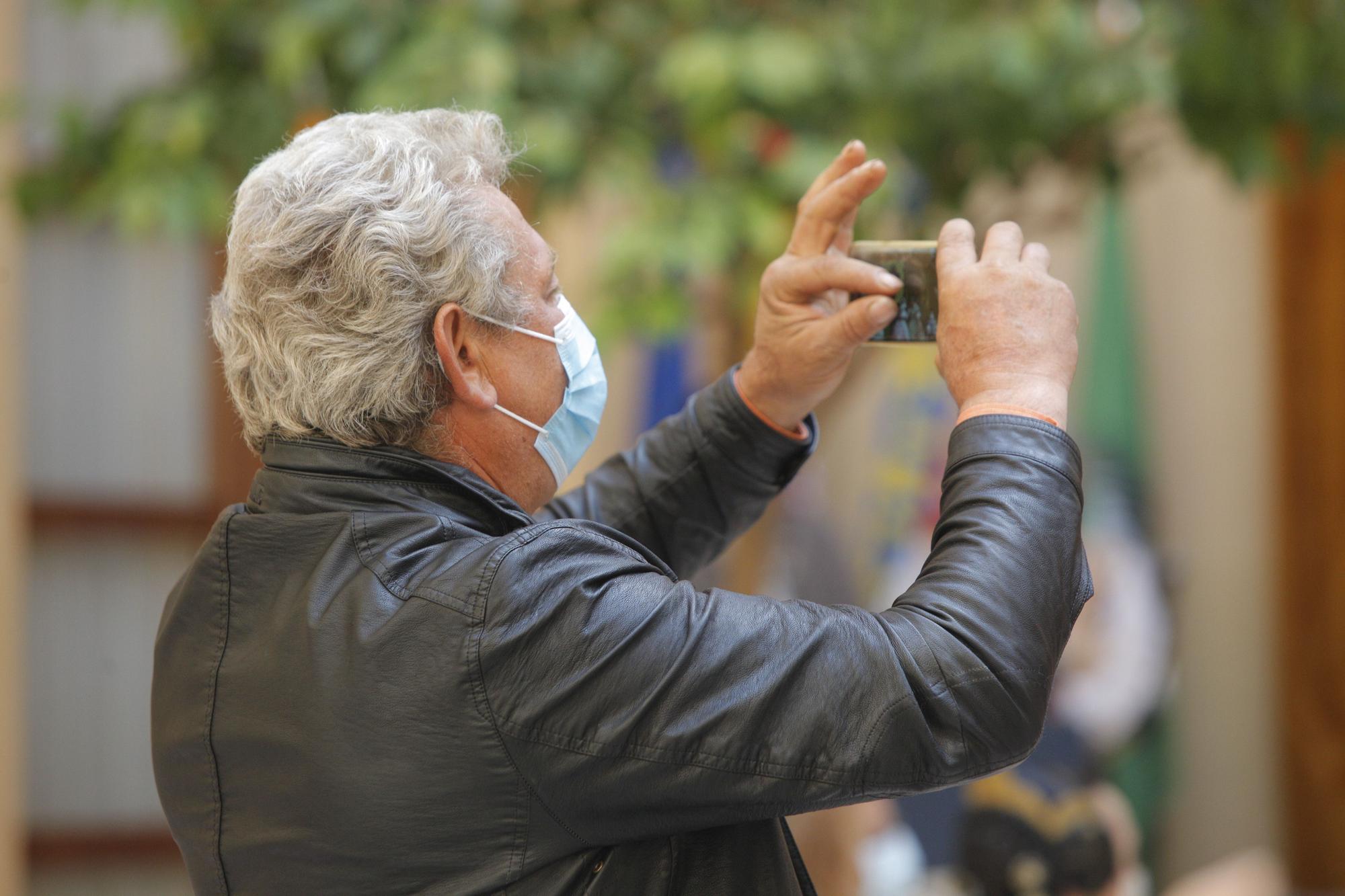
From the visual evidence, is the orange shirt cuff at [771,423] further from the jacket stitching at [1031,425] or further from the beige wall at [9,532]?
the beige wall at [9,532]

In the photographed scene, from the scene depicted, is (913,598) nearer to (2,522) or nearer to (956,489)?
(956,489)

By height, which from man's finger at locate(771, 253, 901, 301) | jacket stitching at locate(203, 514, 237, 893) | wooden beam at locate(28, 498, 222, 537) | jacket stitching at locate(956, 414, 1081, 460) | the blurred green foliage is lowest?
wooden beam at locate(28, 498, 222, 537)

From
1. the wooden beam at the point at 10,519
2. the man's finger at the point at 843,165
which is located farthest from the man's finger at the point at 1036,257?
the wooden beam at the point at 10,519

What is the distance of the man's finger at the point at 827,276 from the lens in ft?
4.64

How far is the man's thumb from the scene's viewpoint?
1.41 meters

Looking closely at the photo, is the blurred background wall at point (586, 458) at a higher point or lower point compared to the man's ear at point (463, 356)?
lower

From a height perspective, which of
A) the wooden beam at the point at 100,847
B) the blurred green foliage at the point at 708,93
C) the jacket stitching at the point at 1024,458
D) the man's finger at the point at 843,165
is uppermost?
the blurred green foliage at the point at 708,93

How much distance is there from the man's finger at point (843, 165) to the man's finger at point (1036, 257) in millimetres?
213

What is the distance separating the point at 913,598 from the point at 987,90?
1.63m

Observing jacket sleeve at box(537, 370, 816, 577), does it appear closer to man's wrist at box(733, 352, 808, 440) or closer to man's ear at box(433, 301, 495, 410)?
man's wrist at box(733, 352, 808, 440)

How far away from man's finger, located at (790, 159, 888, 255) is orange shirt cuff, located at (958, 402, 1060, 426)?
30cm

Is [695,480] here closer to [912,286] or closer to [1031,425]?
[912,286]

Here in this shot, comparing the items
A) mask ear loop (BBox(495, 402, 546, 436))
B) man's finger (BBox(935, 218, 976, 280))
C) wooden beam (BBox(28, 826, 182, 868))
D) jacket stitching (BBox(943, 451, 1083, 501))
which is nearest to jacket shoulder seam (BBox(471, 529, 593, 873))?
mask ear loop (BBox(495, 402, 546, 436))

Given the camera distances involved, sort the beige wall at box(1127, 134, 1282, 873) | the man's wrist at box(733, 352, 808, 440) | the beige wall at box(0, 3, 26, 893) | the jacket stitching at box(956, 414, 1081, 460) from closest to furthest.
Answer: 1. the jacket stitching at box(956, 414, 1081, 460)
2. the man's wrist at box(733, 352, 808, 440)
3. the beige wall at box(0, 3, 26, 893)
4. the beige wall at box(1127, 134, 1282, 873)
